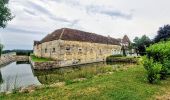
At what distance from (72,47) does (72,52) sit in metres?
0.95

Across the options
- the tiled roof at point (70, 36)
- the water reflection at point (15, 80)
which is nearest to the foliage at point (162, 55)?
the water reflection at point (15, 80)

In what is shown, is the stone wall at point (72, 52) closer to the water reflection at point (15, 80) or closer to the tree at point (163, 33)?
the water reflection at point (15, 80)

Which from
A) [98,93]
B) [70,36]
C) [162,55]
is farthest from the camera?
[70,36]

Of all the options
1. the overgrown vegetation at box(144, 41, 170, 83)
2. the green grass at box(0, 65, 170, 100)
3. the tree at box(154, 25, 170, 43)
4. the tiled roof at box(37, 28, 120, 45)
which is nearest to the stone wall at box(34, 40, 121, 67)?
the tiled roof at box(37, 28, 120, 45)

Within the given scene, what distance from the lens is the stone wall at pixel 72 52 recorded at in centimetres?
3956

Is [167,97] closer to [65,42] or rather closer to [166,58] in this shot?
[166,58]

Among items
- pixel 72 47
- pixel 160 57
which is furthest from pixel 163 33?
pixel 160 57

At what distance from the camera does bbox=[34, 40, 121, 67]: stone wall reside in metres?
39.6

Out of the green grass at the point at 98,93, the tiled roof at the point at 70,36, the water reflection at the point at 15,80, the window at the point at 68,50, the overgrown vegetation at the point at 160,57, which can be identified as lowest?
the water reflection at the point at 15,80

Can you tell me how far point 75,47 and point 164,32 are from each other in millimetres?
16568

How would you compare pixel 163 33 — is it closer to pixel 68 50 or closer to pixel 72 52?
pixel 72 52

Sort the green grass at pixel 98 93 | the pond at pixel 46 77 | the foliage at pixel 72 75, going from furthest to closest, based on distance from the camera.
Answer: the foliage at pixel 72 75 < the pond at pixel 46 77 < the green grass at pixel 98 93

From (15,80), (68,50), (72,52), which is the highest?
(68,50)

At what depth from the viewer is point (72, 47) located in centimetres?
4272
